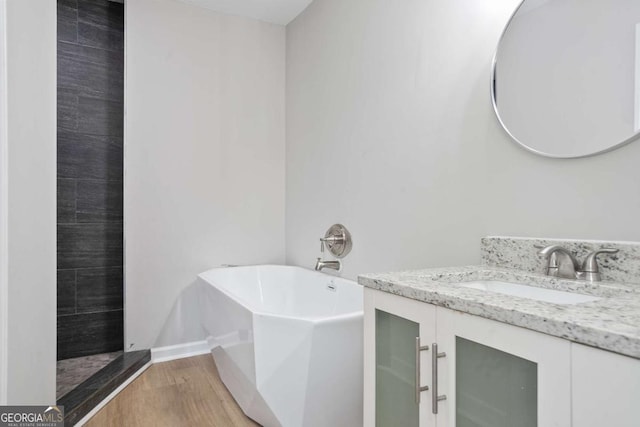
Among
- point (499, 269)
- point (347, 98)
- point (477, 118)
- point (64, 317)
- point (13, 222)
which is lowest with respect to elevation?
point (64, 317)

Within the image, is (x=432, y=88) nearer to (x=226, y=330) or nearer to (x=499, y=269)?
(x=499, y=269)

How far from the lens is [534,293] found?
1110mm

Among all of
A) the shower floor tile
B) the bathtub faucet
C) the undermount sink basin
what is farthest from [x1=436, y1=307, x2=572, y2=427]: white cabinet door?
the shower floor tile

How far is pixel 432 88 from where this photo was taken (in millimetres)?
1770

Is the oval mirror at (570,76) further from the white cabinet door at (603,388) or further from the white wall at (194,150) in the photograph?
the white wall at (194,150)

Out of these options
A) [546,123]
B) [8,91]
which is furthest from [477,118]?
[8,91]

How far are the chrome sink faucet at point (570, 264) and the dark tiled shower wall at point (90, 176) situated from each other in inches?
104

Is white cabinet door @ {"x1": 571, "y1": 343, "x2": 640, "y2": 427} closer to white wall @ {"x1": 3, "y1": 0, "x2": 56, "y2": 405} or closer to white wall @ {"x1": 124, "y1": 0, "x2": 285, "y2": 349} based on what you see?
white wall @ {"x1": 3, "y1": 0, "x2": 56, "y2": 405}

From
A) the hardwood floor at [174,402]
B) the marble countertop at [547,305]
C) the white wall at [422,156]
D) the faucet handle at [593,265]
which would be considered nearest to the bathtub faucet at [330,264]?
the white wall at [422,156]

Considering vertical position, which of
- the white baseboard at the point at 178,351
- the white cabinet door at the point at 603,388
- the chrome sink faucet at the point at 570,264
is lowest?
the white baseboard at the point at 178,351

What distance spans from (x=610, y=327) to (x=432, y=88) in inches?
54.4

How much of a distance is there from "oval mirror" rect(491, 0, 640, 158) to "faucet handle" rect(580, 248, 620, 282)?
294 mm

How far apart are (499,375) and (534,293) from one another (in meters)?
0.43

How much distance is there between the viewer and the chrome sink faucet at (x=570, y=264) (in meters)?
1.05
